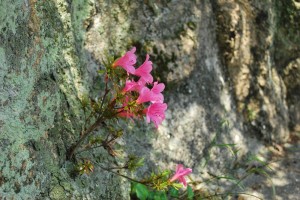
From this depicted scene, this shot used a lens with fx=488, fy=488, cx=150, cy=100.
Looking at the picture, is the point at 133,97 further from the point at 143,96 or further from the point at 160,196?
the point at 160,196

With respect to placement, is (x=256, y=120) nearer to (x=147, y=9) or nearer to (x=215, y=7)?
(x=215, y=7)

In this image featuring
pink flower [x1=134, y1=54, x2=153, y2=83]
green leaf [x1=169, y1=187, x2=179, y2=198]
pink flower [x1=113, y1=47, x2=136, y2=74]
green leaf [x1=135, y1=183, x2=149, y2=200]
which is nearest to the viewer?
pink flower [x1=113, y1=47, x2=136, y2=74]

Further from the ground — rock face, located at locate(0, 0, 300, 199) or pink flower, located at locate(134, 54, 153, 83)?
pink flower, located at locate(134, 54, 153, 83)

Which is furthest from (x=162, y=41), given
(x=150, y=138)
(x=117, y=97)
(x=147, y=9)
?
(x=117, y=97)

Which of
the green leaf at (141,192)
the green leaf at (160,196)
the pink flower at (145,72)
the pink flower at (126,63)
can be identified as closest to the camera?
the pink flower at (126,63)

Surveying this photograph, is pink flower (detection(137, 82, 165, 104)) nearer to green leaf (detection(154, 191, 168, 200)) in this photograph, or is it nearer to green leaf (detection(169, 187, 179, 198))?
green leaf (detection(154, 191, 168, 200))

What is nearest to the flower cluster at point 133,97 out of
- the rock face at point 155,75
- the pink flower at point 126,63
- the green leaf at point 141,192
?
the pink flower at point 126,63

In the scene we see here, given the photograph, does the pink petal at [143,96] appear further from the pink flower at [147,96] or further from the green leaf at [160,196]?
the green leaf at [160,196]

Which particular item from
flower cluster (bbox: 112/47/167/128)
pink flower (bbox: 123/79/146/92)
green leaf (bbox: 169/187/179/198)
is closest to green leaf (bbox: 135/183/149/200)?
green leaf (bbox: 169/187/179/198)
